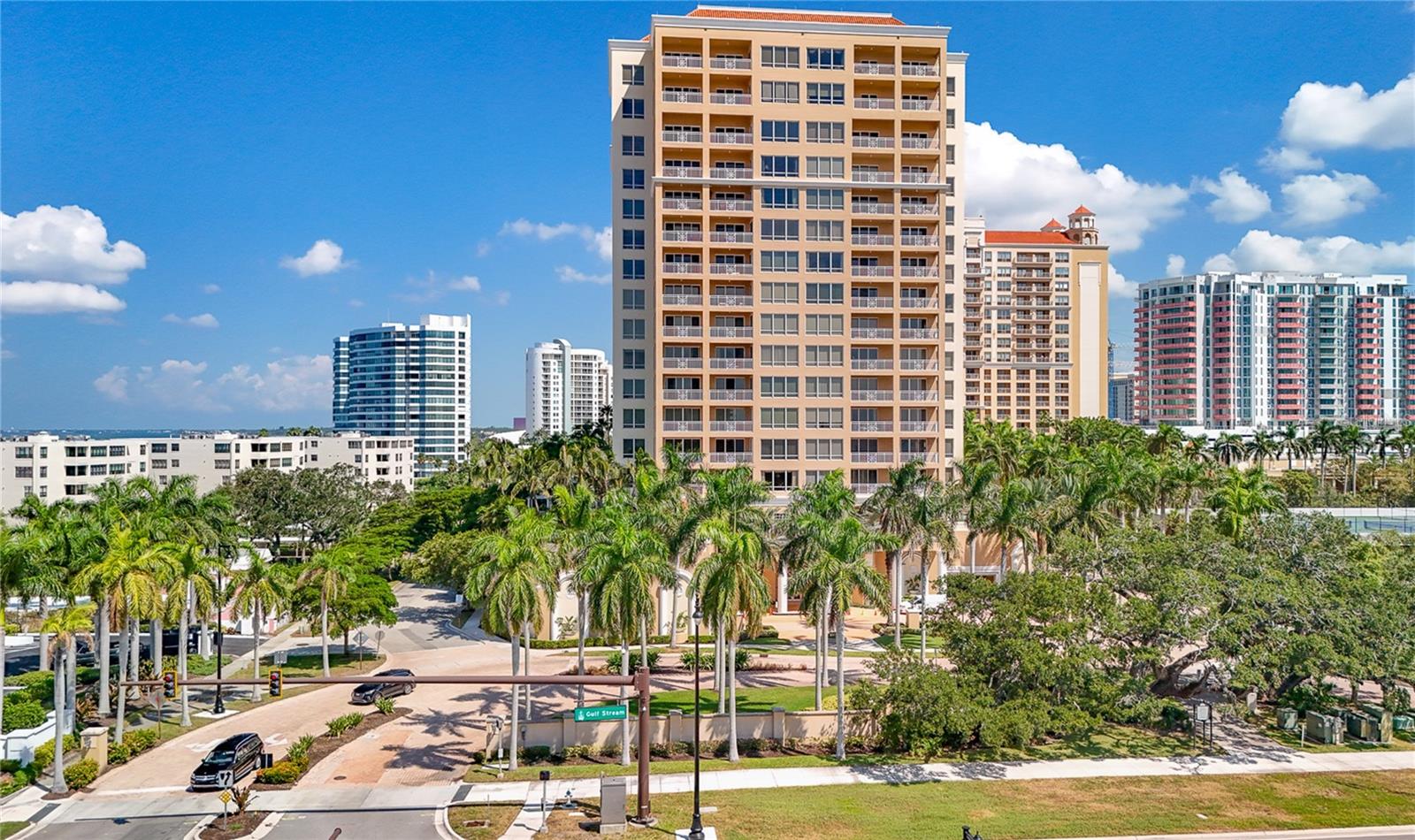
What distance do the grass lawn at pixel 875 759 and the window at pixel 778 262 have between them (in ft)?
150

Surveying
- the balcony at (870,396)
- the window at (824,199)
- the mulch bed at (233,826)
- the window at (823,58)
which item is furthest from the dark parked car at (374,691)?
the window at (823,58)

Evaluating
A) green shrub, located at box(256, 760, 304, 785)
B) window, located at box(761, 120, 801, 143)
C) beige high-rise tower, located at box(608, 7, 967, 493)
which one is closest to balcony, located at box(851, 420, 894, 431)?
beige high-rise tower, located at box(608, 7, 967, 493)

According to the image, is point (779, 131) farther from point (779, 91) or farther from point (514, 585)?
point (514, 585)

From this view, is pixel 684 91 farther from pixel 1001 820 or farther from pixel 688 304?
pixel 1001 820

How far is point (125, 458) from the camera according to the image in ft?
434

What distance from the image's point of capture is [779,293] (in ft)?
249

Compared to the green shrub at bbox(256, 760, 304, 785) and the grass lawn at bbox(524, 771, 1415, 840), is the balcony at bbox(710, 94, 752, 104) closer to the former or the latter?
the grass lawn at bbox(524, 771, 1415, 840)

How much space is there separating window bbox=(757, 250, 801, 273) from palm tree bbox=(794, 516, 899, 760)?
3873cm

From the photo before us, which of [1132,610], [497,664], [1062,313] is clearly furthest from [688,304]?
[1062,313]

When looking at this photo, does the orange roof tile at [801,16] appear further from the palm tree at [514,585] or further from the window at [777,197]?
the palm tree at [514,585]

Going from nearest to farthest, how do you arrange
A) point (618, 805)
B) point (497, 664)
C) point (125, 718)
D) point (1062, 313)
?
point (618, 805) < point (125, 718) < point (497, 664) < point (1062, 313)

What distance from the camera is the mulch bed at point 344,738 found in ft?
120

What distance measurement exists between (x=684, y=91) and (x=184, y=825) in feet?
207

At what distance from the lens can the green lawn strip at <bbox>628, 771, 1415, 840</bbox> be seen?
1214 inches
